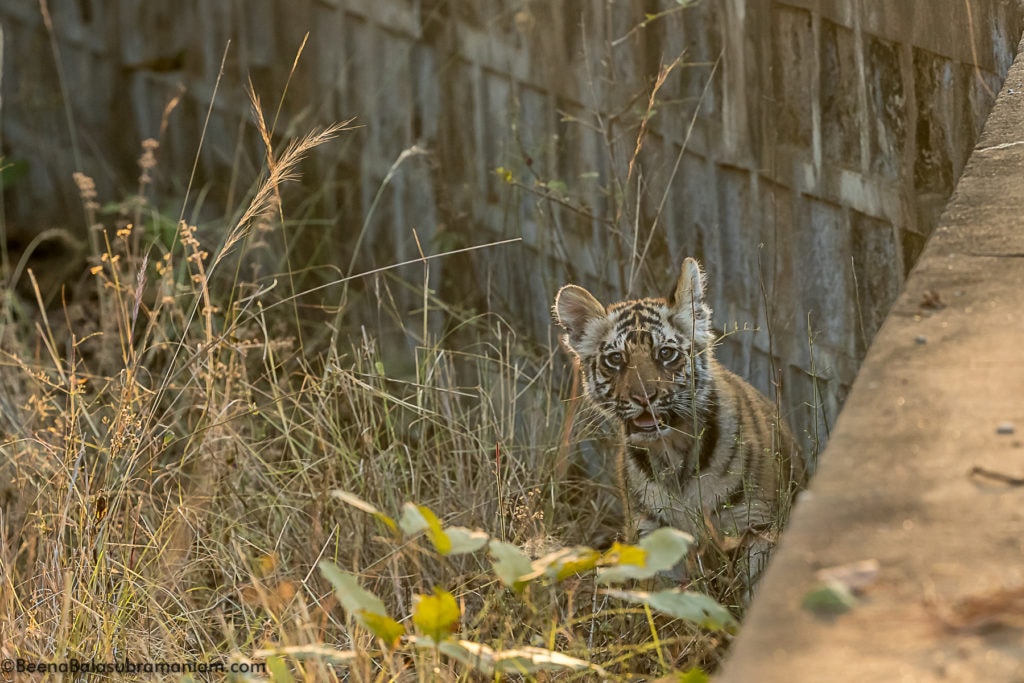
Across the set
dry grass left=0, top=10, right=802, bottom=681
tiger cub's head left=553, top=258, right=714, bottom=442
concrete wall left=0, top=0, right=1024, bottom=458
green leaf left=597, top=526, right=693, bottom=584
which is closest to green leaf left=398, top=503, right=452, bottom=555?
green leaf left=597, top=526, right=693, bottom=584

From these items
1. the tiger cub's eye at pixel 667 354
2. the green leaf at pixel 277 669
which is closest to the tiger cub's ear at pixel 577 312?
the tiger cub's eye at pixel 667 354

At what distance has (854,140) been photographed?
464 cm

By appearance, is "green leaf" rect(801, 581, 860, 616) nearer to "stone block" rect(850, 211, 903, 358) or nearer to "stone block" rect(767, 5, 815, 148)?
"stone block" rect(850, 211, 903, 358)

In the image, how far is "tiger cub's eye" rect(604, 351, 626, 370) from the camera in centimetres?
449

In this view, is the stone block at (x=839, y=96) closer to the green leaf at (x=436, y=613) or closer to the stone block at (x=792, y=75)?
the stone block at (x=792, y=75)

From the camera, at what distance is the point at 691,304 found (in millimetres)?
4438

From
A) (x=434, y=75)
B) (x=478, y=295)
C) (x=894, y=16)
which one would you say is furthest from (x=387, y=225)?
(x=894, y=16)

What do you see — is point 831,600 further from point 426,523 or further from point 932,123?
point 932,123

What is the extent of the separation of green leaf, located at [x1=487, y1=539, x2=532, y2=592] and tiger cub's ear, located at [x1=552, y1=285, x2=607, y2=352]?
2226mm

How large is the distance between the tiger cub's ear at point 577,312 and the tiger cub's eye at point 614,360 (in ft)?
0.36

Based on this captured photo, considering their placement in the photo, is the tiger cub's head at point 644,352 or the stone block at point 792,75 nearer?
the tiger cub's head at point 644,352

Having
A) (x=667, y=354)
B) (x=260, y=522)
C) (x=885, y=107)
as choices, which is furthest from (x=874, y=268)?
(x=260, y=522)

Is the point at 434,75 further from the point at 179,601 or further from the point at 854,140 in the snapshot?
the point at 179,601

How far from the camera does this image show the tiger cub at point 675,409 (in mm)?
4188
